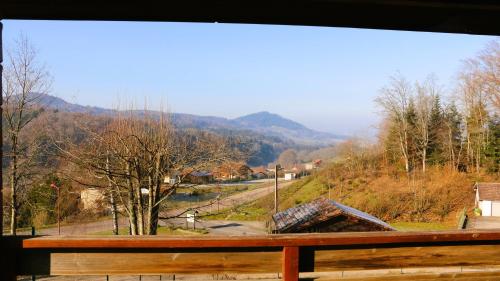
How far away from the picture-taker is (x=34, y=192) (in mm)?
11219

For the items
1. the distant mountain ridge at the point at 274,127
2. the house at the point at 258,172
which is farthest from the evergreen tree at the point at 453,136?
the distant mountain ridge at the point at 274,127

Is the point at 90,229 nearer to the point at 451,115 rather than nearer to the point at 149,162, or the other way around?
the point at 149,162

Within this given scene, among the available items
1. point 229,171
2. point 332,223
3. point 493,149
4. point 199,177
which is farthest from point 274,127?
point 332,223

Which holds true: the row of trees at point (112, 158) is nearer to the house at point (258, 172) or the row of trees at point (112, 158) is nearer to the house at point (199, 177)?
the house at point (199, 177)

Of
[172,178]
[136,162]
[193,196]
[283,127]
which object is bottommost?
[193,196]

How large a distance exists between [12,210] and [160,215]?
4.21 metres

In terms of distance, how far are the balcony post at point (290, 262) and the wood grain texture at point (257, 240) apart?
3cm

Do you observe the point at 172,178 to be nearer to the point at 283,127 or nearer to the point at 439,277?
the point at 439,277

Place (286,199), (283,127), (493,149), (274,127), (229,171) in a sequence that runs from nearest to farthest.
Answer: (229,171)
(493,149)
(286,199)
(274,127)
(283,127)

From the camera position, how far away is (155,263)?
1.42m

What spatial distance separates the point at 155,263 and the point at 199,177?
10275mm

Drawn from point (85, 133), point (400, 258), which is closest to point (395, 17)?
point (400, 258)

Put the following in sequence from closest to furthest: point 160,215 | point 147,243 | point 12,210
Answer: point 147,243
point 12,210
point 160,215

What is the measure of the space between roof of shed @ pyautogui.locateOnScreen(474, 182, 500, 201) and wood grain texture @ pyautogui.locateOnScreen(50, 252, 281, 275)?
21.3 meters
